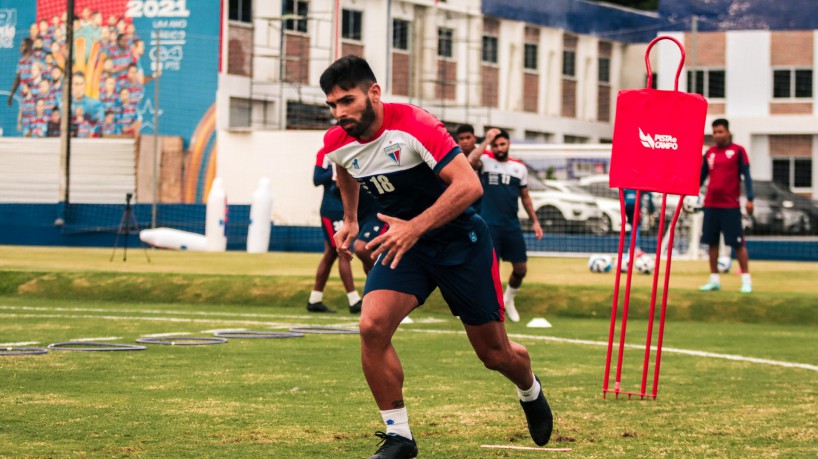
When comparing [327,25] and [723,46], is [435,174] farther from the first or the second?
[723,46]

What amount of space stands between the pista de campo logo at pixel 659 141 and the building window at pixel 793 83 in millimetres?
45416

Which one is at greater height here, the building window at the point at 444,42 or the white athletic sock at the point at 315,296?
the building window at the point at 444,42

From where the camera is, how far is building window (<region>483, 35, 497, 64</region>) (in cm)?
4934

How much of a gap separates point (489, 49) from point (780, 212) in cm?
1672

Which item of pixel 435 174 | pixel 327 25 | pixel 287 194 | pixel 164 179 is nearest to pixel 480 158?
pixel 435 174

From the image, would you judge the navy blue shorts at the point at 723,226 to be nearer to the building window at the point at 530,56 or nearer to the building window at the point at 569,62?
the building window at the point at 530,56

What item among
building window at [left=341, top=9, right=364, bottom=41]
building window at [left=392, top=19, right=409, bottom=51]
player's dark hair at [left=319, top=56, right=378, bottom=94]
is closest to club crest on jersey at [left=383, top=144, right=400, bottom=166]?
player's dark hair at [left=319, top=56, right=378, bottom=94]

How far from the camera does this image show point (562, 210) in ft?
91.8

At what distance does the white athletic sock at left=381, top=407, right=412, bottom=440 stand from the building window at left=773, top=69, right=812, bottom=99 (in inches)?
1889

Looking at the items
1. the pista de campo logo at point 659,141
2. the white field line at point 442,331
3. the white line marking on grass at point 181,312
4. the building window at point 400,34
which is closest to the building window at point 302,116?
the building window at point 400,34

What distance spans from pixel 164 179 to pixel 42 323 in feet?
80.8

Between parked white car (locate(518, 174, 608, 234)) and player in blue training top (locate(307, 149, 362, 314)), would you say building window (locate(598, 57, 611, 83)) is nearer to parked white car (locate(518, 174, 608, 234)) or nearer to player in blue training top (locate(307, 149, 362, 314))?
parked white car (locate(518, 174, 608, 234))

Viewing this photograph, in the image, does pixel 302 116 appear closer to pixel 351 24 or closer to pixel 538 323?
pixel 351 24

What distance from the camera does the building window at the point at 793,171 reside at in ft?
164
